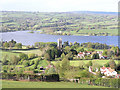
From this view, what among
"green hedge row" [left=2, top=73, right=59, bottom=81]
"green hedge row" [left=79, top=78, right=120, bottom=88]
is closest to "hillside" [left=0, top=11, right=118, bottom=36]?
"green hedge row" [left=2, top=73, right=59, bottom=81]

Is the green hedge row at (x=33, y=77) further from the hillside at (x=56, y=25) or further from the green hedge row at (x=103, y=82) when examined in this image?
the hillside at (x=56, y=25)

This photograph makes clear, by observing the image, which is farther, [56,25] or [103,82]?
[56,25]

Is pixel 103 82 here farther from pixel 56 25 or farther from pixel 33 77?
pixel 56 25

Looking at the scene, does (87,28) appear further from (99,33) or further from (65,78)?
(65,78)

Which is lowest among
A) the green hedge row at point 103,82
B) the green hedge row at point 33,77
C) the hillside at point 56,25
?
the green hedge row at point 103,82

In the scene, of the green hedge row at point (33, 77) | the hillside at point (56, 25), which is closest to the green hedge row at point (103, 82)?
Answer: the green hedge row at point (33, 77)

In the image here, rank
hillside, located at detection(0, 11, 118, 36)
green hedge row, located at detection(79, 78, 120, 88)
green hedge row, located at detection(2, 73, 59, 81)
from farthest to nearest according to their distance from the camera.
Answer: hillside, located at detection(0, 11, 118, 36), green hedge row, located at detection(79, 78, 120, 88), green hedge row, located at detection(2, 73, 59, 81)

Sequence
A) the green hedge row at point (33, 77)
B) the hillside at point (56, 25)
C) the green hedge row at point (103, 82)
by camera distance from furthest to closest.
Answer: the hillside at point (56, 25) → the green hedge row at point (103, 82) → the green hedge row at point (33, 77)

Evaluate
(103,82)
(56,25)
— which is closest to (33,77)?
(103,82)

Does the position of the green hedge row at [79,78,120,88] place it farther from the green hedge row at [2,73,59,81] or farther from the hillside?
the hillside

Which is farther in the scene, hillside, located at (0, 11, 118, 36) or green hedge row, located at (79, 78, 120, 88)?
hillside, located at (0, 11, 118, 36)

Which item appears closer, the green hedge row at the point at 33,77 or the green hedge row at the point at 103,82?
the green hedge row at the point at 33,77
